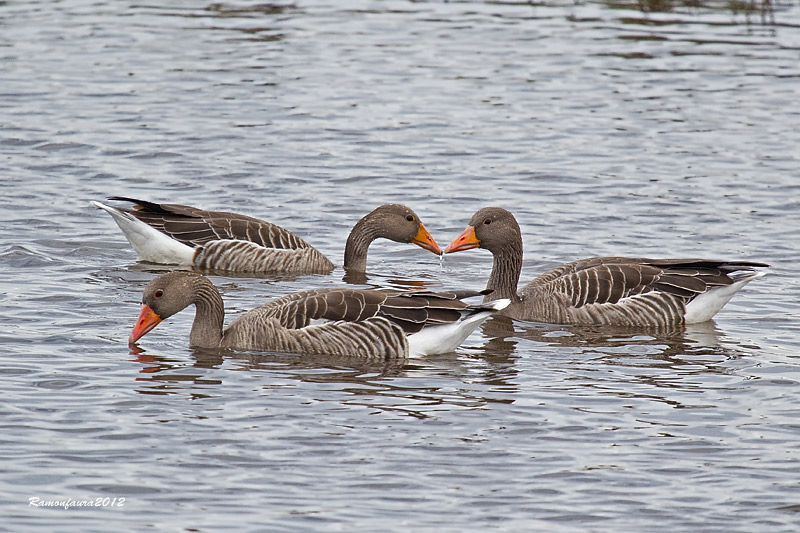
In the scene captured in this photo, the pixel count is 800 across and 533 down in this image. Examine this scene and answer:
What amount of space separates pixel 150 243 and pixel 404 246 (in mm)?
3494

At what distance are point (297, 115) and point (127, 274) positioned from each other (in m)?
8.07

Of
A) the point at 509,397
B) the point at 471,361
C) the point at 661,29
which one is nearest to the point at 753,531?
the point at 509,397

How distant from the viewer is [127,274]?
1447cm

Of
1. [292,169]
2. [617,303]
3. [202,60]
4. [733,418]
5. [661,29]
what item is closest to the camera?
[733,418]

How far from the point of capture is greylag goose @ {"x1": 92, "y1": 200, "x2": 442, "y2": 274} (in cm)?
1498

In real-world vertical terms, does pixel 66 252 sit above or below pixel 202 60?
below

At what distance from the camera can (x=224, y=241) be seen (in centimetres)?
1508

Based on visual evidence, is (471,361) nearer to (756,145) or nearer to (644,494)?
(644,494)

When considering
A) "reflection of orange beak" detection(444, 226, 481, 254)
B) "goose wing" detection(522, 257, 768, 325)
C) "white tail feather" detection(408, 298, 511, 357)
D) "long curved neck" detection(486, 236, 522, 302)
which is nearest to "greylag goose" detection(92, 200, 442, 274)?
"reflection of orange beak" detection(444, 226, 481, 254)

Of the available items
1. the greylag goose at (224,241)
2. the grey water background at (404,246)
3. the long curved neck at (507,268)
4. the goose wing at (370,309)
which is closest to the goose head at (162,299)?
the grey water background at (404,246)

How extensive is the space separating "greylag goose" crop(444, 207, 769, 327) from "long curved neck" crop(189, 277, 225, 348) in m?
3.24

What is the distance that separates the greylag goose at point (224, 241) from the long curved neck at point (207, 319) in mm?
3410

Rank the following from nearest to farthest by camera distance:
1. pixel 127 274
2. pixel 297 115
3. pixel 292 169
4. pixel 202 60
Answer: pixel 127 274, pixel 292 169, pixel 297 115, pixel 202 60

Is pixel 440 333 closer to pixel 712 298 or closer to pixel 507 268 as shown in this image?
pixel 507 268
